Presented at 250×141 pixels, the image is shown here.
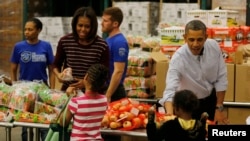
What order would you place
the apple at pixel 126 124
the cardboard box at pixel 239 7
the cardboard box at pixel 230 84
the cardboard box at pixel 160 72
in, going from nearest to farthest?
the apple at pixel 126 124, the cardboard box at pixel 230 84, the cardboard box at pixel 160 72, the cardboard box at pixel 239 7

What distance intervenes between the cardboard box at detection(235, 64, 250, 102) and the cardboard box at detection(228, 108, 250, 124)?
0.12 metres

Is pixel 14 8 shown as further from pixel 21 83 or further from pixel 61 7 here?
pixel 21 83

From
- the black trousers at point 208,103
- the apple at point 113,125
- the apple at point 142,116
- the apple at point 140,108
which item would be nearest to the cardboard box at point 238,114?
the black trousers at point 208,103

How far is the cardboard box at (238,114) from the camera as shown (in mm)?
7125

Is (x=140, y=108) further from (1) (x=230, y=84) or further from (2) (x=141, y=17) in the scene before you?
(2) (x=141, y=17)

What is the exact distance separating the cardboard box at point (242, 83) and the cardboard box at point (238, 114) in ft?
0.41

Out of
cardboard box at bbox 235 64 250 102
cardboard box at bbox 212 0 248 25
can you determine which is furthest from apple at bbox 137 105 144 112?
cardboard box at bbox 212 0 248 25

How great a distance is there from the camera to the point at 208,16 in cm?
790

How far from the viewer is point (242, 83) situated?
7207 millimetres

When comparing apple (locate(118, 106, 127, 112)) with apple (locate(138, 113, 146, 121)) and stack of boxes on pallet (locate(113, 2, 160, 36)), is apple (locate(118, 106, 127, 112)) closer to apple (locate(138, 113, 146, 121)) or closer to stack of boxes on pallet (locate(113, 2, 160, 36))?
apple (locate(138, 113, 146, 121))

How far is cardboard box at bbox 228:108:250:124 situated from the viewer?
23.4ft

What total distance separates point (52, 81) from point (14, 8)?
3.53 m

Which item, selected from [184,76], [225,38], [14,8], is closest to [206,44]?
[184,76]

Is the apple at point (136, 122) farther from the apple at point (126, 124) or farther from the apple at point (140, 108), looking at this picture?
the apple at point (140, 108)
